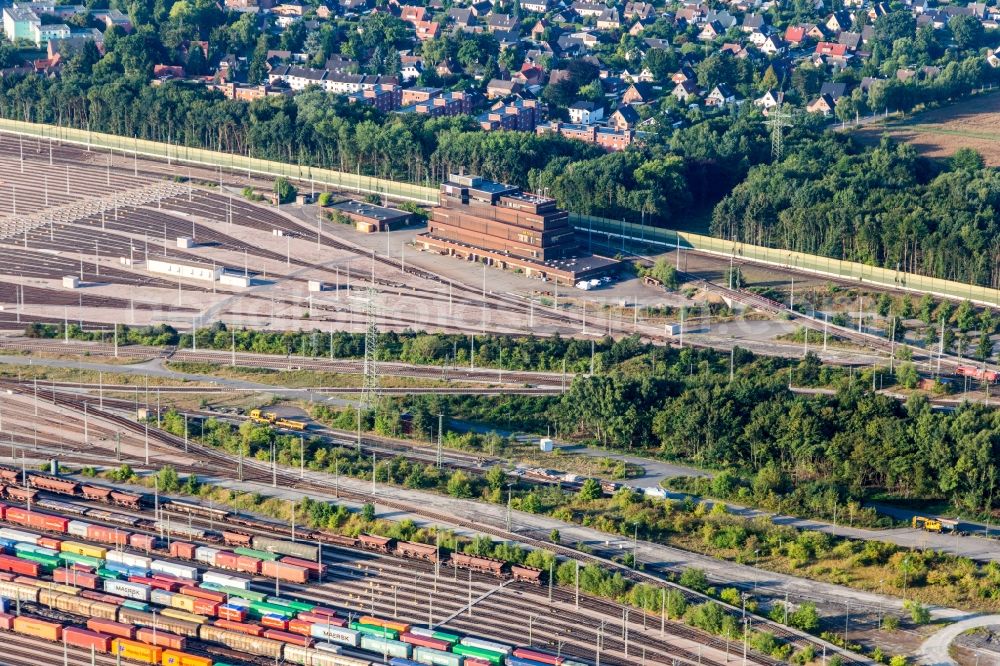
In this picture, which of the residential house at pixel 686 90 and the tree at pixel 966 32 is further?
the tree at pixel 966 32

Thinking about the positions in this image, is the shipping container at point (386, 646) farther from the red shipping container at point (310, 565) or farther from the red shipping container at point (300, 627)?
the red shipping container at point (310, 565)

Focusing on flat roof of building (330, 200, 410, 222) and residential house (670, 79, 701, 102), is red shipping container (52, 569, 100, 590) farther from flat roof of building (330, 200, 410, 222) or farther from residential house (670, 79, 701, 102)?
residential house (670, 79, 701, 102)

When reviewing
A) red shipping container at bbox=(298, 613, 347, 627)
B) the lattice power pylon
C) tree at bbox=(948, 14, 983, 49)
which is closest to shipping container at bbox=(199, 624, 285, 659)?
red shipping container at bbox=(298, 613, 347, 627)

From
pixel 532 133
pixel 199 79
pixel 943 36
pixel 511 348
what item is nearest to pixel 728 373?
pixel 511 348

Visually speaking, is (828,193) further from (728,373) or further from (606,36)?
(606,36)

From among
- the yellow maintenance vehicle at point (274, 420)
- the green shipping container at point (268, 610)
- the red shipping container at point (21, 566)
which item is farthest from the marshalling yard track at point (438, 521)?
the red shipping container at point (21, 566)
